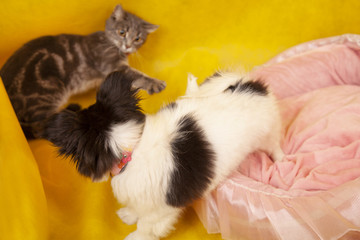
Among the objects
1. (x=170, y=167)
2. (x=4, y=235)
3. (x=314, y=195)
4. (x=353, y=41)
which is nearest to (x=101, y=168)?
(x=170, y=167)

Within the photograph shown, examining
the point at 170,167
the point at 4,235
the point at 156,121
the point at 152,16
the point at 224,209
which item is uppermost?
the point at 152,16

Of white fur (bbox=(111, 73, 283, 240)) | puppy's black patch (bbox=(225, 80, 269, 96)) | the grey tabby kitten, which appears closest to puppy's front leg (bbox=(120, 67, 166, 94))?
the grey tabby kitten

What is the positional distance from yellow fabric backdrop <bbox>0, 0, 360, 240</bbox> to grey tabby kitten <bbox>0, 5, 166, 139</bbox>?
16 centimetres

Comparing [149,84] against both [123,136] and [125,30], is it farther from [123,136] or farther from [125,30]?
[123,136]

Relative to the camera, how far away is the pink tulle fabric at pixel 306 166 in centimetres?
118

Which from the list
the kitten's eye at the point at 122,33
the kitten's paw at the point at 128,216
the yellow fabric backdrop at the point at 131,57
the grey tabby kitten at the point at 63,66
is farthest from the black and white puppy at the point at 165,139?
the kitten's eye at the point at 122,33

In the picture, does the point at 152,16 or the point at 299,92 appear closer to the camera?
the point at 299,92

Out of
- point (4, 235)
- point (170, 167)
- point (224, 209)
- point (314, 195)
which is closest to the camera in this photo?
point (4, 235)

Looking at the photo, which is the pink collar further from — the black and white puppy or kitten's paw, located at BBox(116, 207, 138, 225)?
kitten's paw, located at BBox(116, 207, 138, 225)

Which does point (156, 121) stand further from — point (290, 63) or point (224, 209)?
point (290, 63)

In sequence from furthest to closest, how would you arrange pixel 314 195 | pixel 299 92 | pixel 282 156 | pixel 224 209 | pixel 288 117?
pixel 299 92 → pixel 288 117 → pixel 282 156 → pixel 224 209 → pixel 314 195

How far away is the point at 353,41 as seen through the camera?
1883 millimetres

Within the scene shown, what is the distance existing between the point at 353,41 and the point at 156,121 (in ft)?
5.11

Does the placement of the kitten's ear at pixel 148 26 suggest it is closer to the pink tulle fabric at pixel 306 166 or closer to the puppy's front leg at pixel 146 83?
the puppy's front leg at pixel 146 83
